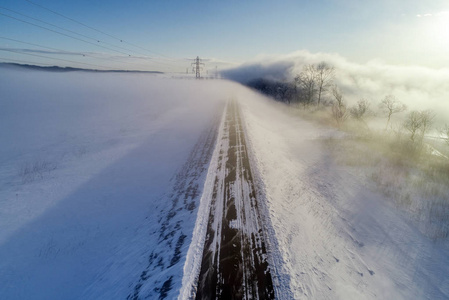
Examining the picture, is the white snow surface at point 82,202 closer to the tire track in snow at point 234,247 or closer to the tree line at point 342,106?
the tire track in snow at point 234,247

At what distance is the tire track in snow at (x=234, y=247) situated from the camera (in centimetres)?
538

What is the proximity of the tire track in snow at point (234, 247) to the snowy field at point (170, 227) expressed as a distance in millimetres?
333

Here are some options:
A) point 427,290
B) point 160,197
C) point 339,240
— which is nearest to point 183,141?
point 160,197

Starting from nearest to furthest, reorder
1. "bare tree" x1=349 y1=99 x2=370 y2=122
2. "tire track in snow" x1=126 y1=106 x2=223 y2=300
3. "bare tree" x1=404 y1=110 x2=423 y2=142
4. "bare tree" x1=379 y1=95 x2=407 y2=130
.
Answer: "tire track in snow" x1=126 y1=106 x2=223 y2=300
"bare tree" x1=404 y1=110 x2=423 y2=142
"bare tree" x1=349 y1=99 x2=370 y2=122
"bare tree" x1=379 y1=95 x2=407 y2=130

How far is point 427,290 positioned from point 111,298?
30.0 feet

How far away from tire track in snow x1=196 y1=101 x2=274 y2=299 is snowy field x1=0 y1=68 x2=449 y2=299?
33cm

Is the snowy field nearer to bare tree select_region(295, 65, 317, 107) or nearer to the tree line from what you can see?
the tree line

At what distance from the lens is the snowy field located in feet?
20.0

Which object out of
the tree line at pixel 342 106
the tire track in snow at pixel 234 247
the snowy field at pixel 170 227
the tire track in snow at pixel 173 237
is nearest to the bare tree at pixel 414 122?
the tree line at pixel 342 106

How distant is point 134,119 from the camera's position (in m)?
29.4

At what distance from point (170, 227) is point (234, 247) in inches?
109

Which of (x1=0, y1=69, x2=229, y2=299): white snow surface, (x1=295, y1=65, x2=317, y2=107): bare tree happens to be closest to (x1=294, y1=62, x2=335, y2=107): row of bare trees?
(x1=295, y1=65, x2=317, y2=107): bare tree

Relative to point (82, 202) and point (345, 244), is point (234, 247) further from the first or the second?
point (82, 202)

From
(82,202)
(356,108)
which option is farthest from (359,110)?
(82,202)
